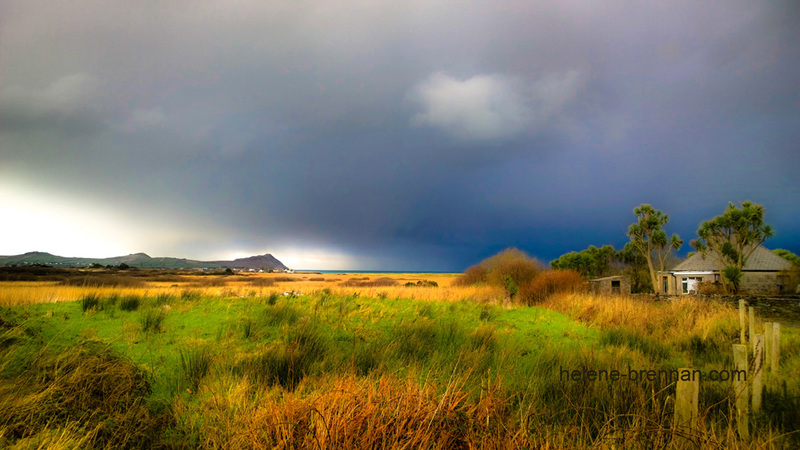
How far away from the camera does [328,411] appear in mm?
2900

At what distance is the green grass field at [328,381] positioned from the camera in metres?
2.92

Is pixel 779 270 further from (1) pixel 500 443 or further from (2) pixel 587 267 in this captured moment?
(1) pixel 500 443

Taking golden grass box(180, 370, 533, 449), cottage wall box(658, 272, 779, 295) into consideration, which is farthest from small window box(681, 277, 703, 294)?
golden grass box(180, 370, 533, 449)

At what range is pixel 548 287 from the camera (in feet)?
70.7

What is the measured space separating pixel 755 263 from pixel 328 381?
4505 centimetres

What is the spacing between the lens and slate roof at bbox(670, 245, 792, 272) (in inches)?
1339

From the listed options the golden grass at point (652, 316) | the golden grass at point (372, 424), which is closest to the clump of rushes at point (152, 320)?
the golden grass at point (372, 424)

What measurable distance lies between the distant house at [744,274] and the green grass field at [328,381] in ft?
90.6

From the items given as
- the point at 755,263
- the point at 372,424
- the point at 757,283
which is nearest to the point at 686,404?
the point at 372,424

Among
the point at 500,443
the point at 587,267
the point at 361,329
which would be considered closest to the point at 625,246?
the point at 587,267

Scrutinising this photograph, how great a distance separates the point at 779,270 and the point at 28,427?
44.6 metres

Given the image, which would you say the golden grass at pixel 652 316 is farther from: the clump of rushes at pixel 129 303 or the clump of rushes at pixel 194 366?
the clump of rushes at pixel 129 303

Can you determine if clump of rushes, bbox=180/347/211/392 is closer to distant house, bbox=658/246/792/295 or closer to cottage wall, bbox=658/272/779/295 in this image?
distant house, bbox=658/246/792/295

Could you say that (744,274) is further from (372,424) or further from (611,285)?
(372,424)
